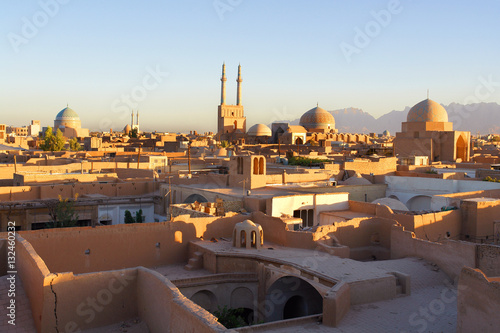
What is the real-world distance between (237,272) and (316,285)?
8.55ft

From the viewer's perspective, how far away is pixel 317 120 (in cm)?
A: 6906

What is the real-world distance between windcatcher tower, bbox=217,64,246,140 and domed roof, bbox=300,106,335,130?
9.99 meters

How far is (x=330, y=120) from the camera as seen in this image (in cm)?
7044

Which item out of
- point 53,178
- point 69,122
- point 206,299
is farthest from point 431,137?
point 69,122

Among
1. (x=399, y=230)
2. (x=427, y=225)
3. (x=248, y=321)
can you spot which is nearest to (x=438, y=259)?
(x=399, y=230)

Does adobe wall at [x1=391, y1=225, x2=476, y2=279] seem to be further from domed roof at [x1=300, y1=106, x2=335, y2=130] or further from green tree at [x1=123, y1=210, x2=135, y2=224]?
domed roof at [x1=300, y1=106, x2=335, y2=130]

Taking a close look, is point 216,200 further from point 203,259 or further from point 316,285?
point 316,285

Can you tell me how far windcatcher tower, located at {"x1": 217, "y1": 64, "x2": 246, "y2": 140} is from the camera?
251ft

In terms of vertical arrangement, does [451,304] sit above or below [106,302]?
below

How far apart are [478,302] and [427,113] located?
122 ft

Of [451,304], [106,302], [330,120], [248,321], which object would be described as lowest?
[248,321]

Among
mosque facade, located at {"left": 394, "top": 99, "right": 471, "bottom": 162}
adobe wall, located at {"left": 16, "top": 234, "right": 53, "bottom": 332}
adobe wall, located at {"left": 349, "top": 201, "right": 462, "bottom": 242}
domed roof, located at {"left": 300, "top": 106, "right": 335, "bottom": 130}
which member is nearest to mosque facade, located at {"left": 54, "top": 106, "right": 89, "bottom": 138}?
domed roof, located at {"left": 300, "top": 106, "right": 335, "bottom": 130}

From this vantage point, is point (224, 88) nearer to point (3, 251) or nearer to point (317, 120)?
point (317, 120)

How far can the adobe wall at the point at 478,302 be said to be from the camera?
8.45m
